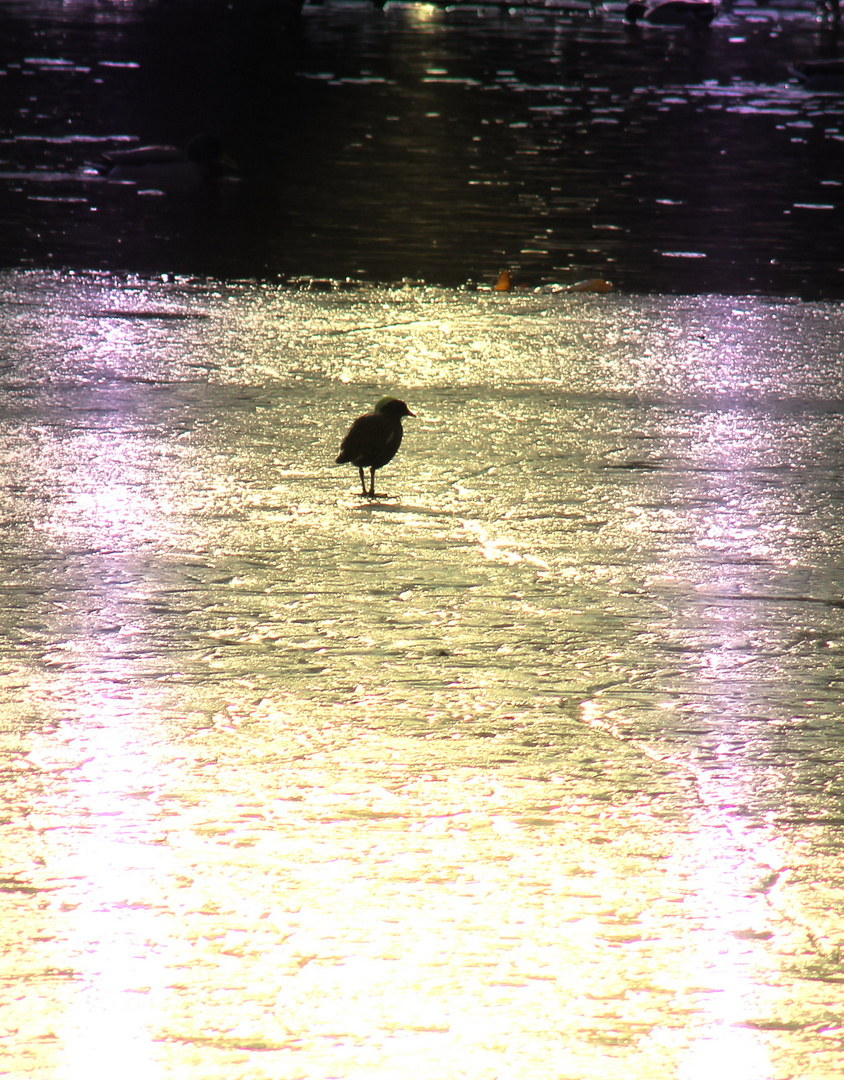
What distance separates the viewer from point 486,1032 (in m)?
2.28

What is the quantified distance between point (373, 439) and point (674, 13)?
4628 centimetres

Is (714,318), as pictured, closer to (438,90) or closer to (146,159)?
(146,159)

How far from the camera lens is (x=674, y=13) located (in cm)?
4716

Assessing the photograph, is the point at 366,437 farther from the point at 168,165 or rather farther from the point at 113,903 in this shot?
the point at 168,165

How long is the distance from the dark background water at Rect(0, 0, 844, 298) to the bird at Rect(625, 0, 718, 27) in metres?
11.5

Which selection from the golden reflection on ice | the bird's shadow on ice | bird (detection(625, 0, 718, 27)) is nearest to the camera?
the golden reflection on ice

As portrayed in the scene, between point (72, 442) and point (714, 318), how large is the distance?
13.4 ft

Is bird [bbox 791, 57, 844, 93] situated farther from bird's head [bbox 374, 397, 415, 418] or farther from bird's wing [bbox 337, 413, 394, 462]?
bird's wing [bbox 337, 413, 394, 462]

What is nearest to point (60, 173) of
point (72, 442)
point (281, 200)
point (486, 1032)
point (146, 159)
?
point (146, 159)

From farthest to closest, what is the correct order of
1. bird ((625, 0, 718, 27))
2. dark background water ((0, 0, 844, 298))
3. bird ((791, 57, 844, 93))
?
bird ((625, 0, 718, 27)) < bird ((791, 57, 844, 93)) < dark background water ((0, 0, 844, 298))

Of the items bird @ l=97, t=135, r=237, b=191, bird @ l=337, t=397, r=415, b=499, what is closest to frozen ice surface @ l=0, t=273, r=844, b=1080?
bird @ l=337, t=397, r=415, b=499

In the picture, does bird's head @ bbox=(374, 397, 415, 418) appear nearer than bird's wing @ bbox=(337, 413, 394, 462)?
No

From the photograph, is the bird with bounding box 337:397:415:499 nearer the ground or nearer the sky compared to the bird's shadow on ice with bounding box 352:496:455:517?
nearer the sky

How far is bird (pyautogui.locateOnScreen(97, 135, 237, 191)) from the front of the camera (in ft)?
47.0
